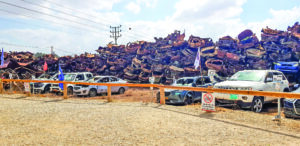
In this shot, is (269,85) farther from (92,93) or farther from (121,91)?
(92,93)

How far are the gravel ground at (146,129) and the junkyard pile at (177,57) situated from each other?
1367 cm

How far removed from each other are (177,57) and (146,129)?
19.1 metres

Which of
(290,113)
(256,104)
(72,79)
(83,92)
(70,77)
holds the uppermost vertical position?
(70,77)

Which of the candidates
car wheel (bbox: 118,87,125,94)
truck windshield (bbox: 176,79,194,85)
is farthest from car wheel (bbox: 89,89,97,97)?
truck windshield (bbox: 176,79,194,85)

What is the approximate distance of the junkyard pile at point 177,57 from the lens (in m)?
20.1

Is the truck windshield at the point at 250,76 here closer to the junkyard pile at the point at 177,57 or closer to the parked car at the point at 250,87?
the parked car at the point at 250,87

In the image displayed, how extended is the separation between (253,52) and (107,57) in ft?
63.9

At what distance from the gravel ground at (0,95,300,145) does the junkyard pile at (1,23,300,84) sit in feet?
44.9

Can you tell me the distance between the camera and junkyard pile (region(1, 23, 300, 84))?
2006 cm

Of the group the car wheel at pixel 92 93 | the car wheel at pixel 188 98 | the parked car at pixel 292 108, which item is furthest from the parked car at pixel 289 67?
the car wheel at pixel 92 93

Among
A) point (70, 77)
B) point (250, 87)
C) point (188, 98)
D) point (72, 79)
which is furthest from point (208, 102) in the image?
point (70, 77)

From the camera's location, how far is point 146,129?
5488 millimetres

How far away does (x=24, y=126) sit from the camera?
6016mm

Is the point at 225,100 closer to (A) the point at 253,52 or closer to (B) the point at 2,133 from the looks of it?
(B) the point at 2,133
